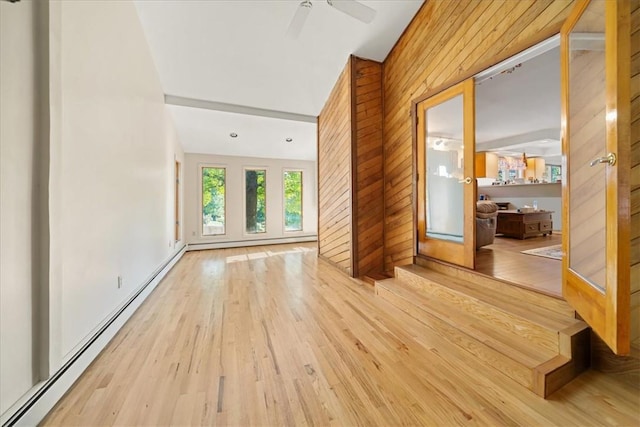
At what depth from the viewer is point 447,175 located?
2.78 metres

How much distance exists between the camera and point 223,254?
5.72 m

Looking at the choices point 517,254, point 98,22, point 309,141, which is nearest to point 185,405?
point 98,22

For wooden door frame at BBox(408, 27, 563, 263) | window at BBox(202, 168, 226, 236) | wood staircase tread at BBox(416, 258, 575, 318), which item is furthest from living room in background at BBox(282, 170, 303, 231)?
wood staircase tread at BBox(416, 258, 575, 318)

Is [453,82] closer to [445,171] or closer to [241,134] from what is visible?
[445,171]

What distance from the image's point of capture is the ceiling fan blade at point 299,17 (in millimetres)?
2355

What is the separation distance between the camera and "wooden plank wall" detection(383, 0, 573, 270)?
1.98m

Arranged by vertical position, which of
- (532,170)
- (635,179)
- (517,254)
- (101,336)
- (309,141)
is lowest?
(101,336)

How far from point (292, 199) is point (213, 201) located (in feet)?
7.28

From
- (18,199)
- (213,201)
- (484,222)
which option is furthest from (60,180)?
(213,201)

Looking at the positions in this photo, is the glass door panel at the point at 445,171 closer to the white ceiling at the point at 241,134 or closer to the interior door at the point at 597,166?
the interior door at the point at 597,166

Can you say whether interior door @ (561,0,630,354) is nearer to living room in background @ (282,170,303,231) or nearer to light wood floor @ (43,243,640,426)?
light wood floor @ (43,243,640,426)

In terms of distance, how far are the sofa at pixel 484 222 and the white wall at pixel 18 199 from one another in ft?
14.0

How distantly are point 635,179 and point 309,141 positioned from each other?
5.49 m

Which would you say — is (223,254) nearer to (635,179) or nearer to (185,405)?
(185,405)
